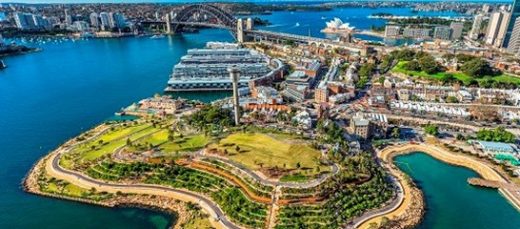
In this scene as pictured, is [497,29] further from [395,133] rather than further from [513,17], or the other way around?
[395,133]

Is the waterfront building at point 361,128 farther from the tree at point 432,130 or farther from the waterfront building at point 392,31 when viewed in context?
the waterfront building at point 392,31

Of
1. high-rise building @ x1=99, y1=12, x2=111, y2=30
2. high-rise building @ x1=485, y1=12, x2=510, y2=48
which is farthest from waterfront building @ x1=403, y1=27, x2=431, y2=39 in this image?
high-rise building @ x1=99, y1=12, x2=111, y2=30

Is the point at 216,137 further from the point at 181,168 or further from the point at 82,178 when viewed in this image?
the point at 82,178

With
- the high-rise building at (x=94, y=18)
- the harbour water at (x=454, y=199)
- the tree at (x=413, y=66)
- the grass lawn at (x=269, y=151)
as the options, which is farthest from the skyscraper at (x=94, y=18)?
the harbour water at (x=454, y=199)

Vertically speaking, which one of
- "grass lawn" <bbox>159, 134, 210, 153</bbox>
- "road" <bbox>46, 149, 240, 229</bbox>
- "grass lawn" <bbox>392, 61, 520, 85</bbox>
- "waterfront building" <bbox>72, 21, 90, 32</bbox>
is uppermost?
"waterfront building" <bbox>72, 21, 90, 32</bbox>

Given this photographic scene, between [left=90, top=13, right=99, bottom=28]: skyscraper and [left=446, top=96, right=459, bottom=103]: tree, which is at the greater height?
[left=90, top=13, right=99, bottom=28]: skyscraper

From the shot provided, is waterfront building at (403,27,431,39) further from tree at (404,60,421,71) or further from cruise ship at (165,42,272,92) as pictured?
cruise ship at (165,42,272,92)
